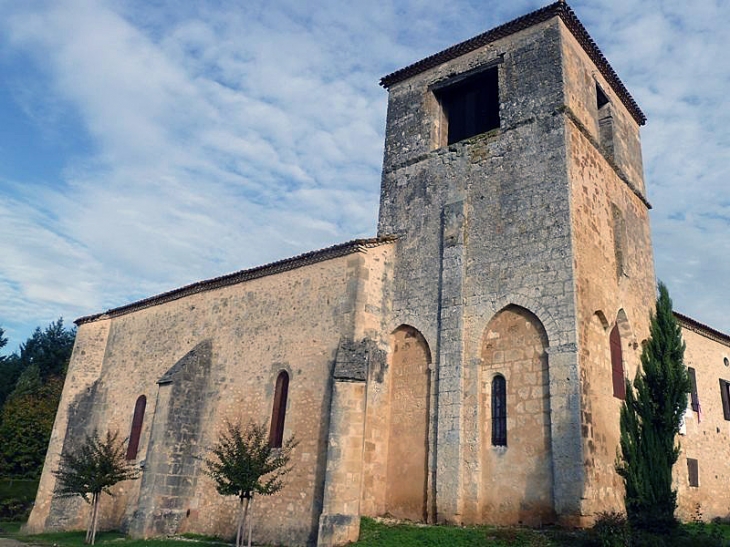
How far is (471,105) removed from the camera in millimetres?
18781

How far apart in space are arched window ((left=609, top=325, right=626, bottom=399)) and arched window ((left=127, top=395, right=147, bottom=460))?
15.5 m

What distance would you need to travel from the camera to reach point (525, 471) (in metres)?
13.3

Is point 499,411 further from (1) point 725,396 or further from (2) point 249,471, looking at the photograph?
(1) point 725,396

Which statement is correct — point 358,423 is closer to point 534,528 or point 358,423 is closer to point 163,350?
point 534,528

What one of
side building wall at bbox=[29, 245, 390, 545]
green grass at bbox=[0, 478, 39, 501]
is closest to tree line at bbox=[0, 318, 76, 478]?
green grass at bbox=[0, 478, 39, 501]

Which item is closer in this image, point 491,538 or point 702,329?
point 491,538

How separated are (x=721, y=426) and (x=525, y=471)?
11214 mm

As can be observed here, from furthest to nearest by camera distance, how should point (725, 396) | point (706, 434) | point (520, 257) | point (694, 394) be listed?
point (725, 396) → point (694, 394) → point (706, 434) → point (520, 257)

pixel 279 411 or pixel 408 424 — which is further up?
pixel 279 411

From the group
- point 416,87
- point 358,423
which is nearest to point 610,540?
point 358,423

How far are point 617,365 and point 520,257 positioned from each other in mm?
3742

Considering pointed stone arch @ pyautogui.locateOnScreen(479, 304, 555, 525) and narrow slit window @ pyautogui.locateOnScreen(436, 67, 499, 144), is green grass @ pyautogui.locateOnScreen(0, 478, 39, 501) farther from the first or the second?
narrow slit window @ pyautogui.locateOnScreen(436, 67, 499, 144)

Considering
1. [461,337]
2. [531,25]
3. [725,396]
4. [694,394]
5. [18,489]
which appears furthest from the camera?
[18,489]

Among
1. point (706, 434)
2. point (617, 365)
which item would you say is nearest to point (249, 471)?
point (617, 365)
